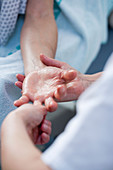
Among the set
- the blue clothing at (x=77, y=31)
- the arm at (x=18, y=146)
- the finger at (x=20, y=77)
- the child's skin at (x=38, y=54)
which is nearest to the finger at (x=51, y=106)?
the child's skin at (x=38, y=54)

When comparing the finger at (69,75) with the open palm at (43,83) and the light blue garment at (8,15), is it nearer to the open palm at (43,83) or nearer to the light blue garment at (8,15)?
the open palm at (43,83)

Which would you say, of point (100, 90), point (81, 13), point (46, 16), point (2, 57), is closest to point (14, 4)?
→ point (46, 16)

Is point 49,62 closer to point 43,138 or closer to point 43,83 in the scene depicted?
point 43,83

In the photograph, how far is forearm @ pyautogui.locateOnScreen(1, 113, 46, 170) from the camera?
0.39m

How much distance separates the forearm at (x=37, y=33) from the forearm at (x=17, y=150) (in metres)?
0.44

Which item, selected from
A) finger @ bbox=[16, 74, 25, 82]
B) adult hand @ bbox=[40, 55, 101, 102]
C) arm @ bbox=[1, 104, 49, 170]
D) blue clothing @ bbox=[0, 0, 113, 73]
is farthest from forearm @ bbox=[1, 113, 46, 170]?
blue clothing @ bbox=[0, 0, 113, 73]

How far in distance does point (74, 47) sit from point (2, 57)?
1.22 ft

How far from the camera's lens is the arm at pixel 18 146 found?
1.26ft

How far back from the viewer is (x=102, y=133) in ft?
1.10

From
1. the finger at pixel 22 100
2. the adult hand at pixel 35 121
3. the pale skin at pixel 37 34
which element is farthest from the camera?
the pale skin at pixel 37 34

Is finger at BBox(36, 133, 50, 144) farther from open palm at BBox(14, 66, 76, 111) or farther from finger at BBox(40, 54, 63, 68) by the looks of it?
finger at BBox(40, 54, 63, 68)

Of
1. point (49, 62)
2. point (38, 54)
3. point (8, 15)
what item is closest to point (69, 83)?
point (49, 62)

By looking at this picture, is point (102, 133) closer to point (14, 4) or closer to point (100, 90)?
point (100, 90)

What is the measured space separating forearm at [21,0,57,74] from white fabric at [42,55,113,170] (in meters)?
0.55
